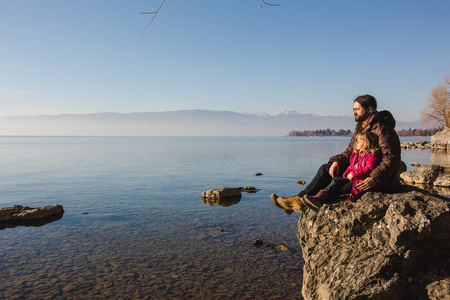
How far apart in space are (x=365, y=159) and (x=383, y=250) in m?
1.91

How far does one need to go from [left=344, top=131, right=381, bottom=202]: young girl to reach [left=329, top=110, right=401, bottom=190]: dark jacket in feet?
0.37

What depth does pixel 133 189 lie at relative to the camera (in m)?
24.3

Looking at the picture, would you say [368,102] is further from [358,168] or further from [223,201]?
[223,201]

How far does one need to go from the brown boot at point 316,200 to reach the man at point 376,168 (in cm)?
13

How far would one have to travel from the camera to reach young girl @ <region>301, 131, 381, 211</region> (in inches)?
276

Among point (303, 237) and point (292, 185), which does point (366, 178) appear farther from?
point (292, 185)

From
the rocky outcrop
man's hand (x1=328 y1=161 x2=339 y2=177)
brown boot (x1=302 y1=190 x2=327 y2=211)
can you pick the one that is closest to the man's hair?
man's hand (x1=328 y1=161 x2=339 y2=177)

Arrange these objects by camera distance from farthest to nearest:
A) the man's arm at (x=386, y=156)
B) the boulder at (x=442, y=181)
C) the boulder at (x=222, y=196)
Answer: the boulder at (x=442, y=181) < the boulder at (x=222, y=196) < the man's arm at (x=386, y=156)

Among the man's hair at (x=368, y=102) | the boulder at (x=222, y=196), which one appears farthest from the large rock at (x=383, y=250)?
the boulder at (x=222, y=196)

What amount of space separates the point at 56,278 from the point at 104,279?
1311mm

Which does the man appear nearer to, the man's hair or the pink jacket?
the man's hair

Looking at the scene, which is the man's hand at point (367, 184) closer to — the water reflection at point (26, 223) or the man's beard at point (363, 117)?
the man's beard at point (363, 117)

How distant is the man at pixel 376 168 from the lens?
6832mm

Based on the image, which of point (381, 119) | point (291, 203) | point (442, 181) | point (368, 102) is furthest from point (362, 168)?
point (442, 181)
